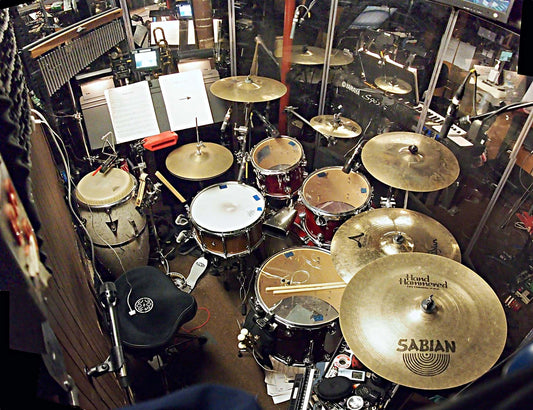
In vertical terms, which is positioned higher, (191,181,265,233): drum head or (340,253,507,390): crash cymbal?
(340,253,507,390): crash cymbal

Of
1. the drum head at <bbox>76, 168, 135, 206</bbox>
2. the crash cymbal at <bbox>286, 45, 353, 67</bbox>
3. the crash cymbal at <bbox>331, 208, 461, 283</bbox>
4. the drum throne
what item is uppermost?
the crash cymbal at <bbox>286, 45, 353, 67</bbox>

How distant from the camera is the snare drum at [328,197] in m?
3.48

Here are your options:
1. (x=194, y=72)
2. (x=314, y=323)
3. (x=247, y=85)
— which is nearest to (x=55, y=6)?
(x=194, y=72)

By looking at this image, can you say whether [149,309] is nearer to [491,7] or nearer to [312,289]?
[312,289]

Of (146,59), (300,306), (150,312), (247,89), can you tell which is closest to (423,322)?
(300,306)

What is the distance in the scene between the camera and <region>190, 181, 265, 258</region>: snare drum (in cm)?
335

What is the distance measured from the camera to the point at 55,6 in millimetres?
4582

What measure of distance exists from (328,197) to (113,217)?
6.98 feet

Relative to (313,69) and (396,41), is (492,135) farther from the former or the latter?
(313,69)

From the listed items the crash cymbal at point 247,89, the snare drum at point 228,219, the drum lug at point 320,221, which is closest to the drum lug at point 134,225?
the snare drum at point 228,219

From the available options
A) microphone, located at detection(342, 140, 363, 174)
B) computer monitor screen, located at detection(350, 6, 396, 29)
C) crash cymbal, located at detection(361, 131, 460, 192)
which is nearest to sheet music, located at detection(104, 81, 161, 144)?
microphone, located at detection(342, 140, 363, 174)

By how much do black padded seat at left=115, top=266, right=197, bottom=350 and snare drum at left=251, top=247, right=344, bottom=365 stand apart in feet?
2.02

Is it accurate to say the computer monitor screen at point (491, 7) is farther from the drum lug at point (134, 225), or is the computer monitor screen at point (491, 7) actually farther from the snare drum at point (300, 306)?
the drum lug at point (134, 225)

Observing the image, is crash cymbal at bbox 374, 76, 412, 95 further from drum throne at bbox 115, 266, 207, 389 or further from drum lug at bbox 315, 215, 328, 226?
drum throne at bbox 115, 266, 207, 389
